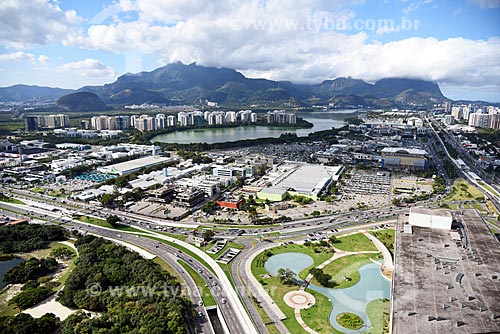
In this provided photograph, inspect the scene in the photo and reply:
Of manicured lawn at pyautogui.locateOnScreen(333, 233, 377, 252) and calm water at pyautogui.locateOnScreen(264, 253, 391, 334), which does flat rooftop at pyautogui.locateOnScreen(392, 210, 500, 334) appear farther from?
manicured lawn at pyautogui.locateOnScreen(333, 233, 377, 252)

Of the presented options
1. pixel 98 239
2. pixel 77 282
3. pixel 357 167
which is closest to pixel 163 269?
pixel 77 282

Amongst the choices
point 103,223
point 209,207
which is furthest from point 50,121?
point 209,207

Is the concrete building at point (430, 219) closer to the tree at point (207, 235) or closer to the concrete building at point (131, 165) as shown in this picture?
the tree at point (207, 235)

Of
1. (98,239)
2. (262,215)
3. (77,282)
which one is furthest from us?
(262,215)

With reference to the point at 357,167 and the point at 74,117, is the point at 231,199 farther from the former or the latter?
the point at 74,117

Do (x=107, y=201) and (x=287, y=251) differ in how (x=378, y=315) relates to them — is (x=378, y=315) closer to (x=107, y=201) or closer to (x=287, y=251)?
(x=287, y=251)

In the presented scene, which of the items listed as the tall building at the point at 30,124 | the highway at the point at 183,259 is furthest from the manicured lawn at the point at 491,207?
the tall building at the point at 30,124
